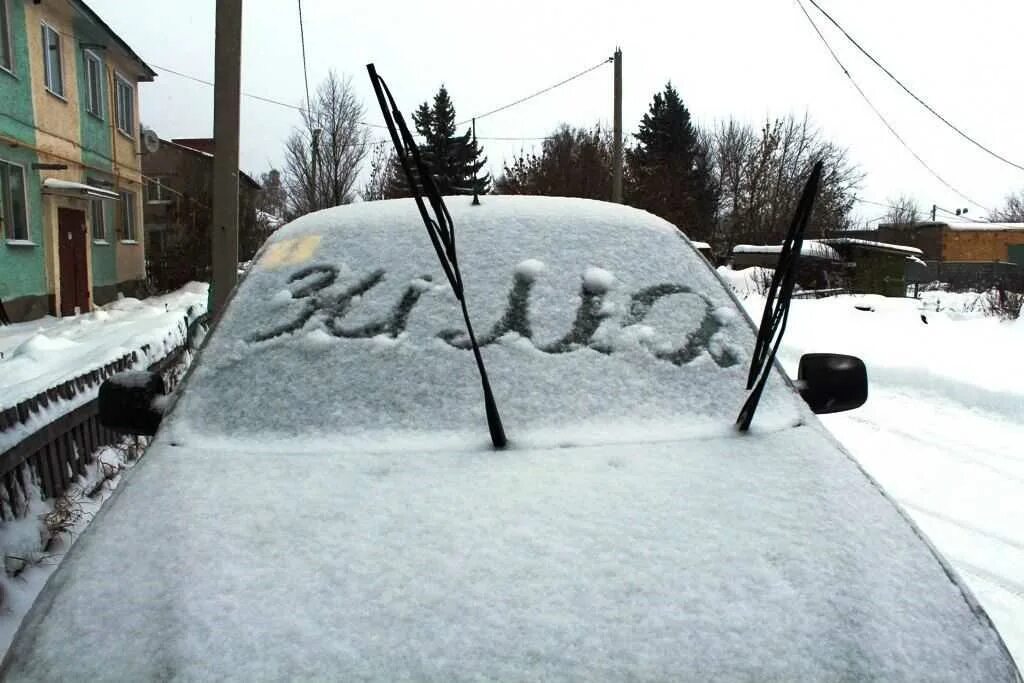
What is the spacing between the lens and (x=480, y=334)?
1.94m

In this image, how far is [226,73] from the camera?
21.0 ft

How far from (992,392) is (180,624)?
23.6 ft

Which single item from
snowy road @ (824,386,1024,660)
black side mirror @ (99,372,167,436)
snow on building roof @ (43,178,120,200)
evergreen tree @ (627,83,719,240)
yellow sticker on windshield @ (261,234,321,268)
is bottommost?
snowy road @ (824,386,1024,660)

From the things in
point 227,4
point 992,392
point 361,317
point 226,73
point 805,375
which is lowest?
point 992,392

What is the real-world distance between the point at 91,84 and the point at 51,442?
16137 millimetres

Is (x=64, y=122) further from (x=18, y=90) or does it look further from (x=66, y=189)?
(x=18, y=90)

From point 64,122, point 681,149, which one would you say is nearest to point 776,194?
point 681,149

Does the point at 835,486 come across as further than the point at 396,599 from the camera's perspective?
Yes

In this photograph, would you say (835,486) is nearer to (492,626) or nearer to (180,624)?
(492,626)

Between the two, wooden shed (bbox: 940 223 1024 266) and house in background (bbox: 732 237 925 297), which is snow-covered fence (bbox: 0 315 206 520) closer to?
house in background (bbox: 732 237 925 297)

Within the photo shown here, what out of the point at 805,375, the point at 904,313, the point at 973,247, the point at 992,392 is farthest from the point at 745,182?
the point at 805,375

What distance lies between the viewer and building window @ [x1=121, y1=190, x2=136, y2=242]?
61.3ft

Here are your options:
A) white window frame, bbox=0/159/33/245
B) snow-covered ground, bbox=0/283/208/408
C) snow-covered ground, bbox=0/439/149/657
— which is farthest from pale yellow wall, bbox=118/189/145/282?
snow-covered ground, bbox=0/439/149/657

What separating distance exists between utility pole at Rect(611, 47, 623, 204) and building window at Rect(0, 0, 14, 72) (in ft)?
40.3
